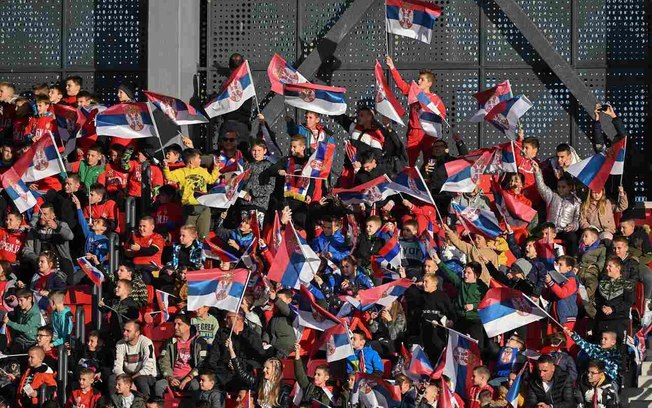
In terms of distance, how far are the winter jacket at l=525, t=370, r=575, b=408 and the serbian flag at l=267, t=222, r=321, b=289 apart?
3.35 m

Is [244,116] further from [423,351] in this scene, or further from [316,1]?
[423,351]

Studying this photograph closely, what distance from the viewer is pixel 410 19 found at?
96.8 feet

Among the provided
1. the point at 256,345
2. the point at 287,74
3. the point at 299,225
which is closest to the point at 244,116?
the point at 287,74

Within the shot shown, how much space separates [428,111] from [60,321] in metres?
6.40

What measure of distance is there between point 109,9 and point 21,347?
27.8 feet

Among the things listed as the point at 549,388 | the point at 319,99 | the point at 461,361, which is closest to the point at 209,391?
the point at 461,361

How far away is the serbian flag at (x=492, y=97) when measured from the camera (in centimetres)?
2842

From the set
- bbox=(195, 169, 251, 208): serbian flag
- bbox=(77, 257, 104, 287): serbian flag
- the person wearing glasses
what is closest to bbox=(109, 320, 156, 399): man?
bbox=(77, 257, 104, 287): serbian flag

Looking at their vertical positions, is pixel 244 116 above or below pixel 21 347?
above

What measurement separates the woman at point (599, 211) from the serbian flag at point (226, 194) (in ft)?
15.1

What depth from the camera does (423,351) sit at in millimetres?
24719

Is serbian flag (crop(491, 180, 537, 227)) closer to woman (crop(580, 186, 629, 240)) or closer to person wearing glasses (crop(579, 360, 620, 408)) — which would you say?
woman (crop(580, 186, 629, 240))

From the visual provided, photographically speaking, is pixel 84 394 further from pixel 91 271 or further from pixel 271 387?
pixel 271 387

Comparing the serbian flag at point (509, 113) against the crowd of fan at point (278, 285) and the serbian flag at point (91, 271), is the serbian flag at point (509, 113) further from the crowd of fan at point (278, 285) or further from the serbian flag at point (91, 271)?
the serbian flag at point (91, 271)
